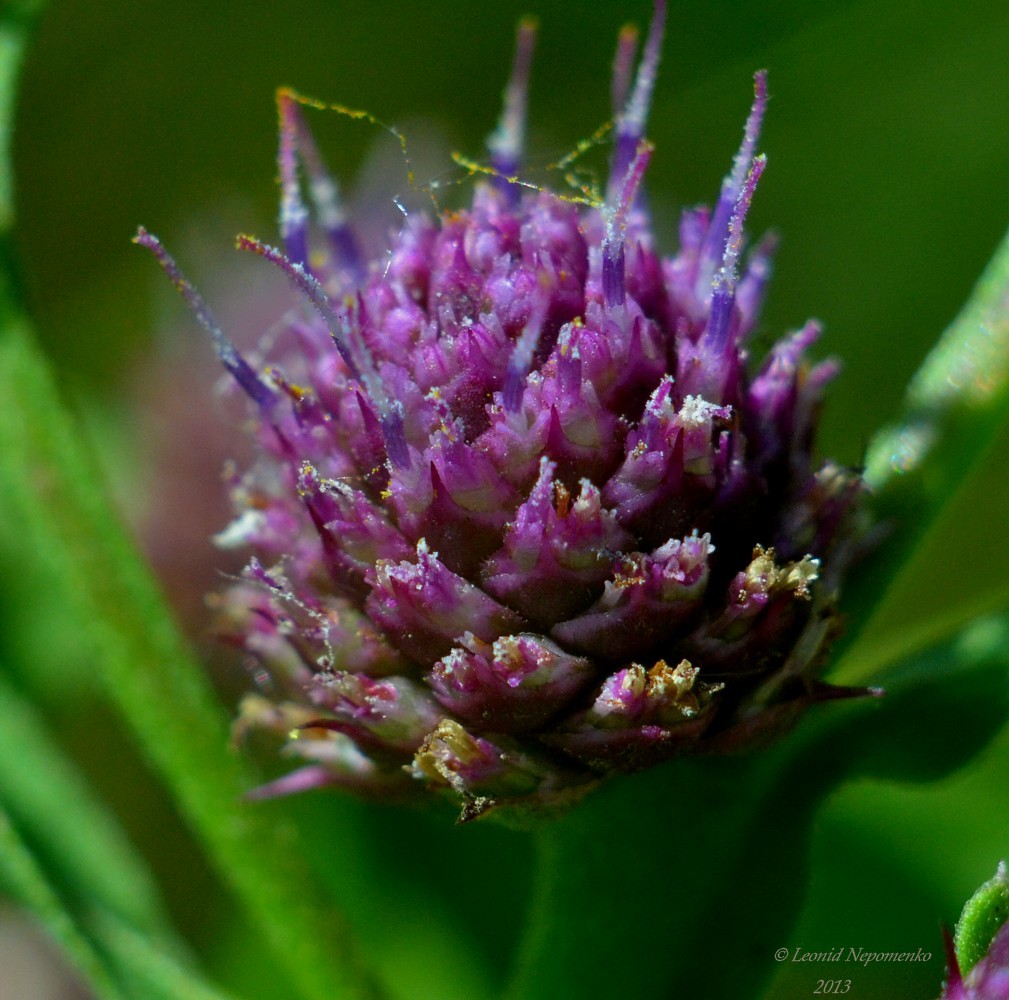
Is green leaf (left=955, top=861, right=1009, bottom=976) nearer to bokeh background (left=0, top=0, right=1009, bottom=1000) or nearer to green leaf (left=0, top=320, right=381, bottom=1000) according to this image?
green leaf (left=0, top=320, right=381, bottom=1000)

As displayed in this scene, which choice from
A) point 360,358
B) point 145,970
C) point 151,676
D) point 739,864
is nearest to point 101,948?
point 145,970

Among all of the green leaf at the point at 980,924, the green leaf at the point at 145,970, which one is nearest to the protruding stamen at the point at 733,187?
the green leaf at the point at 980,924

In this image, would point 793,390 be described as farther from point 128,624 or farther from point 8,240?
point 8,240

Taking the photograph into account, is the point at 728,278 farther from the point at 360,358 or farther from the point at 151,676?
the point at 151,676

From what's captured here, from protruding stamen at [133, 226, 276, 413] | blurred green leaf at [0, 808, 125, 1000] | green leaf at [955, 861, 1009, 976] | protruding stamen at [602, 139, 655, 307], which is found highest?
protruding stamen at [133, 226, 276, 413]

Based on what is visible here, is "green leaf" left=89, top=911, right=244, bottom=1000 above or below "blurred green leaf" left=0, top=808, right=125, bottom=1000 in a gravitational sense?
below

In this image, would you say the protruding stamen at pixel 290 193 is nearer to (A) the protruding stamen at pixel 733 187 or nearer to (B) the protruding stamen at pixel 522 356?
(B) the protruding stamen at pixel 522 356

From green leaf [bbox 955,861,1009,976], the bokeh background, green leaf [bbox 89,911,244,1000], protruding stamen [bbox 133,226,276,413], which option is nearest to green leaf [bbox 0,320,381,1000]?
green leaf [bbox 89,911,244,1000]

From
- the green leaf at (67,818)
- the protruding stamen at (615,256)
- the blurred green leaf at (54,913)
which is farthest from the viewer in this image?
the green leaf at (67,818)
